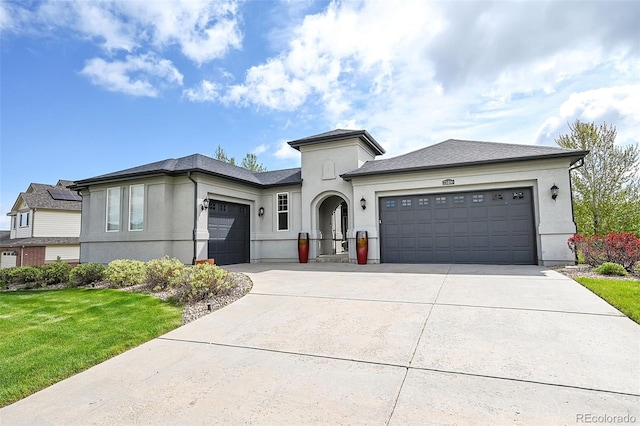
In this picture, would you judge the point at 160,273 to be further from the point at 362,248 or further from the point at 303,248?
the point at 362,248

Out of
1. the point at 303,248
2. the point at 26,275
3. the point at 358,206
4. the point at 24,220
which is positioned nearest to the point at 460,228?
the point at 358,206

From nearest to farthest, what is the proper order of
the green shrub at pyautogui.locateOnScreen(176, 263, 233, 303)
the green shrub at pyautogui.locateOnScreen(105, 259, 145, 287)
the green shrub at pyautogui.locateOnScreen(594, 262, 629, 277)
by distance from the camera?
the green shrub at pyautogui.locateOnScreen(176, 263, 233, 303)
the green shrub at pyautogui.locateOnScreen(594, 262, 629, 277)
the green shrub at pyautogui.locateOnScreen(105, 259, 145, 287)

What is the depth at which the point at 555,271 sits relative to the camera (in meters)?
8.47

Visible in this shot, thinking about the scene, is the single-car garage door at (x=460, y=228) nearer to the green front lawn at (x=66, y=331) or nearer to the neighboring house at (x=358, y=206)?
the neighboring house at (x=358, y=206)

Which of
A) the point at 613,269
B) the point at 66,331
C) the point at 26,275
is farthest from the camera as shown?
the point at 26,275

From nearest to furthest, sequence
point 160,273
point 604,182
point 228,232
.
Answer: point 160,273 → point 228,232 → point 604,182

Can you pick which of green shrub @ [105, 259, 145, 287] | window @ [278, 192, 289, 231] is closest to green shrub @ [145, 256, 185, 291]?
green shrub @ [105, 259, 145, 287]

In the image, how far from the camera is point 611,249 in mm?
8227

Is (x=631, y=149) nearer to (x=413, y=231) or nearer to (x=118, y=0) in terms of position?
(x=413, y=231)

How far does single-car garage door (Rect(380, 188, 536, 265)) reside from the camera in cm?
1036

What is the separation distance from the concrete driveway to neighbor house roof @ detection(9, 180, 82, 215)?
89.0 ft

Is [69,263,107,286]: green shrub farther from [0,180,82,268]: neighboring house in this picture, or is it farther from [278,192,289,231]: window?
[0,180,82,268]: neighboring house

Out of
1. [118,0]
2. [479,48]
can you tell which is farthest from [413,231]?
[118,0]

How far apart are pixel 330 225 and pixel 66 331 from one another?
40.8ft
